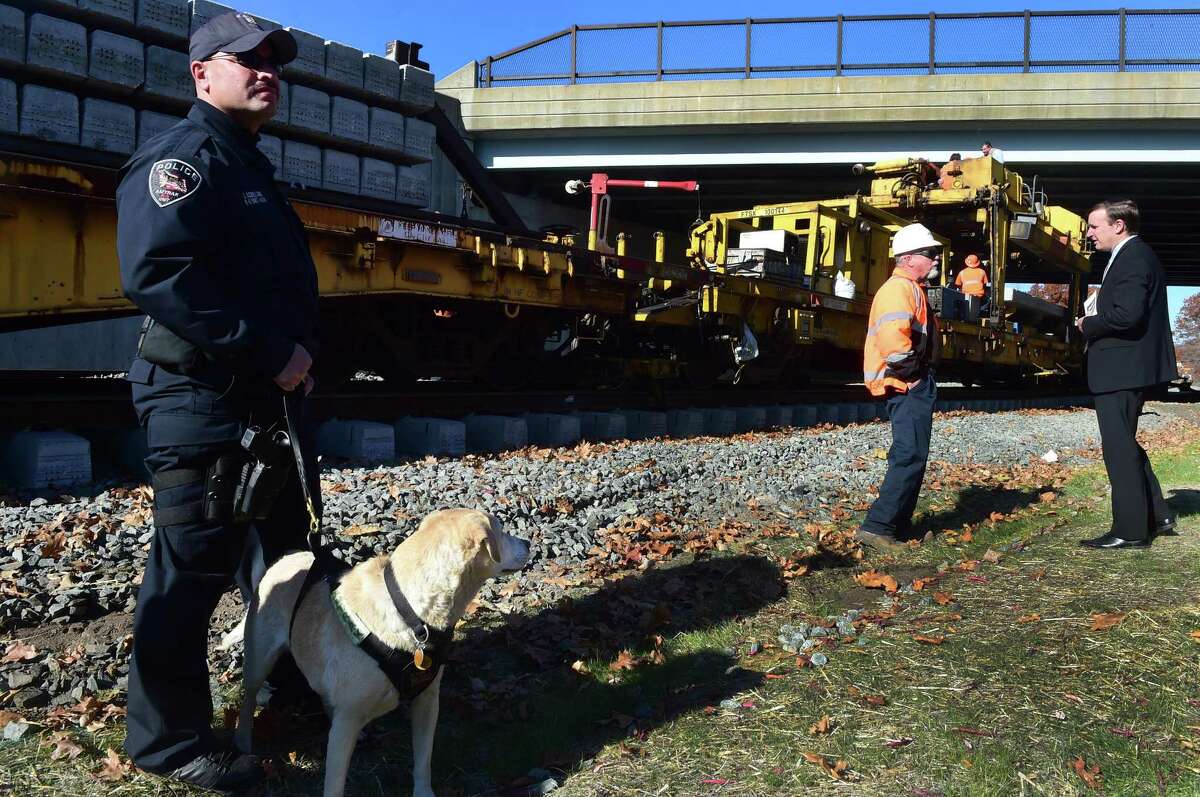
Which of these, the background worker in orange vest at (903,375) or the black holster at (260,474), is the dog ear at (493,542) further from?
the background worker in orange vest at (903,375)

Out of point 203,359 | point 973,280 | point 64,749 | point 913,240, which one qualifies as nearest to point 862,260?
point 973,280

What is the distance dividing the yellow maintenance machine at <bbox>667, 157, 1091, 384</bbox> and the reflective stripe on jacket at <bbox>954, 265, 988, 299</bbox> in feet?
0.81

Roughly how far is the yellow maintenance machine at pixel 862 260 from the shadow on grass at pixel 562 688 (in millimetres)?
6035

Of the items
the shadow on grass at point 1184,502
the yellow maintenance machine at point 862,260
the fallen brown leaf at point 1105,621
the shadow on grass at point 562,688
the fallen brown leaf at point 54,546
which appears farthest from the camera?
the yellow maintenance machine at point 862,260

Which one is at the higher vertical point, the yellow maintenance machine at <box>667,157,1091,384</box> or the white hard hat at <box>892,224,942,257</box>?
the yellow maintenance machine at <box>667,157,1091,384</box>

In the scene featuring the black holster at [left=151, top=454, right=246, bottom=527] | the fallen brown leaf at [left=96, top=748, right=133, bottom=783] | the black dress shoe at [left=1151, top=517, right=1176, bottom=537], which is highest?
the black holster at [left=151, top=454, right=246, bottom=527]

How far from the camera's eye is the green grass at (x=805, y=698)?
259 cm

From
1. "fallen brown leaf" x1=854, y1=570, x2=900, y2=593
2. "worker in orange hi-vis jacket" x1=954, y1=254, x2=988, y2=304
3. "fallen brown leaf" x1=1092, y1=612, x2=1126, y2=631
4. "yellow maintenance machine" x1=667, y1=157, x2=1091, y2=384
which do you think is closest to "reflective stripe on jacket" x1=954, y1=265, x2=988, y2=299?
"worker in orange hi-vis jacket" x1=954, y1=254, x2=988, y2=304

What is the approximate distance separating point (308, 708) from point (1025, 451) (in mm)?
8597

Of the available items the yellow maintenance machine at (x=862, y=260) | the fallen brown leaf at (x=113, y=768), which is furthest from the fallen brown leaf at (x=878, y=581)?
the yellow maintenance machine at (x=862, y=260)

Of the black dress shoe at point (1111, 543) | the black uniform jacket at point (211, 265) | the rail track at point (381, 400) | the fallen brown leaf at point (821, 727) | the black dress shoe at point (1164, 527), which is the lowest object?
the fallen brown leaf at point (821, 727)

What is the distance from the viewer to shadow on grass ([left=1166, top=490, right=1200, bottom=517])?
612 centimetres

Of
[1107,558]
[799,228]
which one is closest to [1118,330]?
[1107,558]

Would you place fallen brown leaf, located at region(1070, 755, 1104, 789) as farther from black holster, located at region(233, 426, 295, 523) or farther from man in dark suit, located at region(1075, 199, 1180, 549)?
man in dark suit, located at region(1075, 199, 1180, 549)
